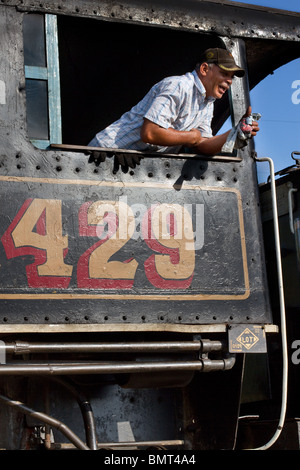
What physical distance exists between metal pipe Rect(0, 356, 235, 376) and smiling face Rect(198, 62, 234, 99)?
5.14ft

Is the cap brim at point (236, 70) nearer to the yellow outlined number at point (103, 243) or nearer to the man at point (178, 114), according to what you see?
the man at point (178, 114)

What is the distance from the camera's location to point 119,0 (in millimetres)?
3861

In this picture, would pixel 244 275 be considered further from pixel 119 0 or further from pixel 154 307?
pixel 119 0

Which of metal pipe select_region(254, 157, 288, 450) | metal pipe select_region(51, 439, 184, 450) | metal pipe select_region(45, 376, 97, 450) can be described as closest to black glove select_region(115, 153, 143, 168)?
metal pipe select_region(254, 157, 288, 450)

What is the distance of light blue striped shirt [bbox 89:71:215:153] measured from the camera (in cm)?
370

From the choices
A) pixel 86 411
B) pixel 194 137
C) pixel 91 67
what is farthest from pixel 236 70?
pixel 86 411

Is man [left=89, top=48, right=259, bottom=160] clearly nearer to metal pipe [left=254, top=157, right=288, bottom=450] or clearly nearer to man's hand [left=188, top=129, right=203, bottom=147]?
man's hand [left=188, top=129, right=203, bottom=147]

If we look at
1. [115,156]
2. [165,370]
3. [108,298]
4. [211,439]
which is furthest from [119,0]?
[211,439]

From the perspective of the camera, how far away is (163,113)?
3.69m

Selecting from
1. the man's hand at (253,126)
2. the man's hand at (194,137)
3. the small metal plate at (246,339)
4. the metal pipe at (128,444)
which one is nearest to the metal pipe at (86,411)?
the metal pipe at (128,444)

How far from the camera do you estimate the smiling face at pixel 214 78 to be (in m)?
3.91

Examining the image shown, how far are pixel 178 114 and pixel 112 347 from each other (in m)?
1.40

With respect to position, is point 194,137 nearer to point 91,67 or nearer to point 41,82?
point 41,82
